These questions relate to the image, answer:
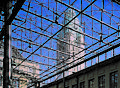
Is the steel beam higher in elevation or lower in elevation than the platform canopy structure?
lower

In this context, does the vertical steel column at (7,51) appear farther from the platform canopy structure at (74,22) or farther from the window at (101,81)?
the window at (101,81)

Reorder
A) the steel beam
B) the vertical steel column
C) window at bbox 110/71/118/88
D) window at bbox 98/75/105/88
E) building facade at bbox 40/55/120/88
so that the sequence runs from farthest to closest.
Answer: window at bbox 98/75/105/88, building facade at bbox 40/55/120/88, window at bbox 110/71/118/88, the vertical steel column, the steel beam

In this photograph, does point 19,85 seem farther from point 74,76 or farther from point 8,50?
point 8,50

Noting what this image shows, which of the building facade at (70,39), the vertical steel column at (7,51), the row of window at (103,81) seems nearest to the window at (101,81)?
the row of window at (103,81)

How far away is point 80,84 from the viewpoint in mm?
36375

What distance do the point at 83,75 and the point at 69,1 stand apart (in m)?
11.6

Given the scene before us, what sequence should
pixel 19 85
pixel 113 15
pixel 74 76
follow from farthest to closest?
pixel 19 85 < pixel 74 76 < pixel 113 15

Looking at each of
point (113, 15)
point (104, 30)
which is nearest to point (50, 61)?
point (104, 30)

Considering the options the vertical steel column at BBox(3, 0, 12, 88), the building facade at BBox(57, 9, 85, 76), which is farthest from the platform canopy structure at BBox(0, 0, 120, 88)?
the vertical steel column at BBox(3, 0, 12, 88)

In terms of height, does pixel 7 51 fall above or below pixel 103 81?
above

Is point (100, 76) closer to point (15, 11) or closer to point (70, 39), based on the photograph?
point (15, 11)

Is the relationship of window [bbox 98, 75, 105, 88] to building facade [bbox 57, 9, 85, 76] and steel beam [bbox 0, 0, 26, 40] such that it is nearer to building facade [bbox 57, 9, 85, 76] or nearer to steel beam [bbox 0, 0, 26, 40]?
building facade [bbox 57, 9, 85, 76]

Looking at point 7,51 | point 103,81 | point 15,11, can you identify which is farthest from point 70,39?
point 15,11

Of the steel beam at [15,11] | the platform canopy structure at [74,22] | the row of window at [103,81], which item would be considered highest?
the platform canopy structure at [74,22]
